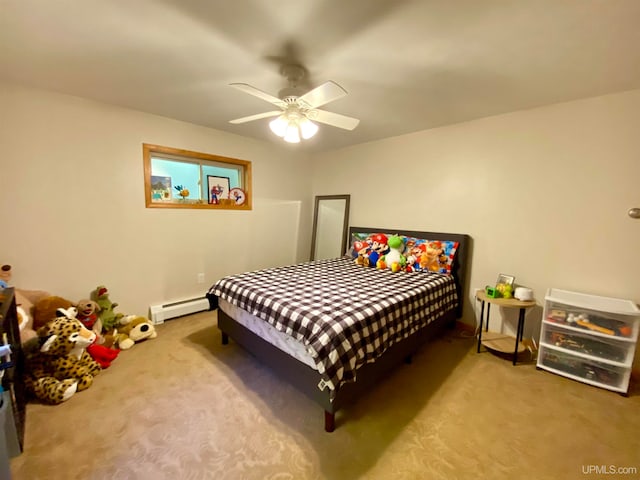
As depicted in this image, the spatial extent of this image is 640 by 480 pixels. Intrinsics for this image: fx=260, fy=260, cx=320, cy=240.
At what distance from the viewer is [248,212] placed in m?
3.71

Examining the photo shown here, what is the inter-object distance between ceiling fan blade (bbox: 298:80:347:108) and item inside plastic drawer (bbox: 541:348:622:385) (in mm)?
2612

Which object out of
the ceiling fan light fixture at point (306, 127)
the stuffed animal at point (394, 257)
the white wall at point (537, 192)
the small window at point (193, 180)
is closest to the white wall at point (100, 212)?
the small window at point (193, 180)

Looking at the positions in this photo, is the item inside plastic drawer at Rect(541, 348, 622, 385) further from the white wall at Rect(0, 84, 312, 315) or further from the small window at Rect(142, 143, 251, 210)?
the small window at Rect(142, 143, 251, 210)

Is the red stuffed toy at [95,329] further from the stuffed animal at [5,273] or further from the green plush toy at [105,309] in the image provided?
the stuffed animal at [5,273]

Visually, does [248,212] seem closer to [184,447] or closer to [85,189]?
[85,189]

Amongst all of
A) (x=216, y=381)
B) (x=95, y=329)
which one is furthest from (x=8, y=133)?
(x=216, y=381)

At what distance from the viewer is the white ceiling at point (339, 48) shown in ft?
4.25

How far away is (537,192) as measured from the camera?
8.06ft

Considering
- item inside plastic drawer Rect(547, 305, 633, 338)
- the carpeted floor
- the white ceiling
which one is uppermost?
the white ceiling

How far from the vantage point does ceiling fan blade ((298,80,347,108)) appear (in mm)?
1466

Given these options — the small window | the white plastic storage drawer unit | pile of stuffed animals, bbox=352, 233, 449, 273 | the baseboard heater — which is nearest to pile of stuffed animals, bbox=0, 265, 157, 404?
the baseboard heater

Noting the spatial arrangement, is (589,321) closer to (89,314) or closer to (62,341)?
(62,341)

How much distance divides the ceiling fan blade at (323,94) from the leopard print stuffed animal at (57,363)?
91.0 inches

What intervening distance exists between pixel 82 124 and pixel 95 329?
192 cm
